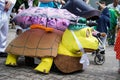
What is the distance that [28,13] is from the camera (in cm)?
667

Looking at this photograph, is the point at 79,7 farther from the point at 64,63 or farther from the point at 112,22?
the point at 112,22

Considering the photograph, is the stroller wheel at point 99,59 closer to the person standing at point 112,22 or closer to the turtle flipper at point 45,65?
the turtle flipper at point 45,65

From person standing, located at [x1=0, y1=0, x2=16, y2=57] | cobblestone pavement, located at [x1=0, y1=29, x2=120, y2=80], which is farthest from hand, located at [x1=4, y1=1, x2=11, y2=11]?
cobblestone pavement, located at [x1=0, y1=29, x2=120, y2=80]

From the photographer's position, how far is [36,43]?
6.35m

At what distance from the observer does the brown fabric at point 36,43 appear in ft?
20.3

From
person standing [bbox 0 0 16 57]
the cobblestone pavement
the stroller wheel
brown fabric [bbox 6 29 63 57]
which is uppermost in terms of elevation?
person standing [bbox 0 0 16 57]

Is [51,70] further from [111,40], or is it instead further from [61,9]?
[111,40]

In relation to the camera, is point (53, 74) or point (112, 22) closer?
point (53, 74)

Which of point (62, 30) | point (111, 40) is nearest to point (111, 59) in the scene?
point (62, 30)

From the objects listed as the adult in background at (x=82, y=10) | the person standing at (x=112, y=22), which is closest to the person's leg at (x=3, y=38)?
the adult in background at (x=82, y=10)

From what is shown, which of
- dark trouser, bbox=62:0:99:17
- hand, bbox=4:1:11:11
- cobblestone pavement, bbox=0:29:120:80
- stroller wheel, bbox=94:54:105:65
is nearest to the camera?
cobblestone pavement, bbox=0:29:120:80

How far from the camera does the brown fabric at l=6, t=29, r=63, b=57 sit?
6.19 meters

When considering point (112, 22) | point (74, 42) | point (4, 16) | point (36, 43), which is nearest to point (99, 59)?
point (74, 42)

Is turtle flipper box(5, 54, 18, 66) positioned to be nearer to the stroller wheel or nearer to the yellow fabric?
the yellow fabric
